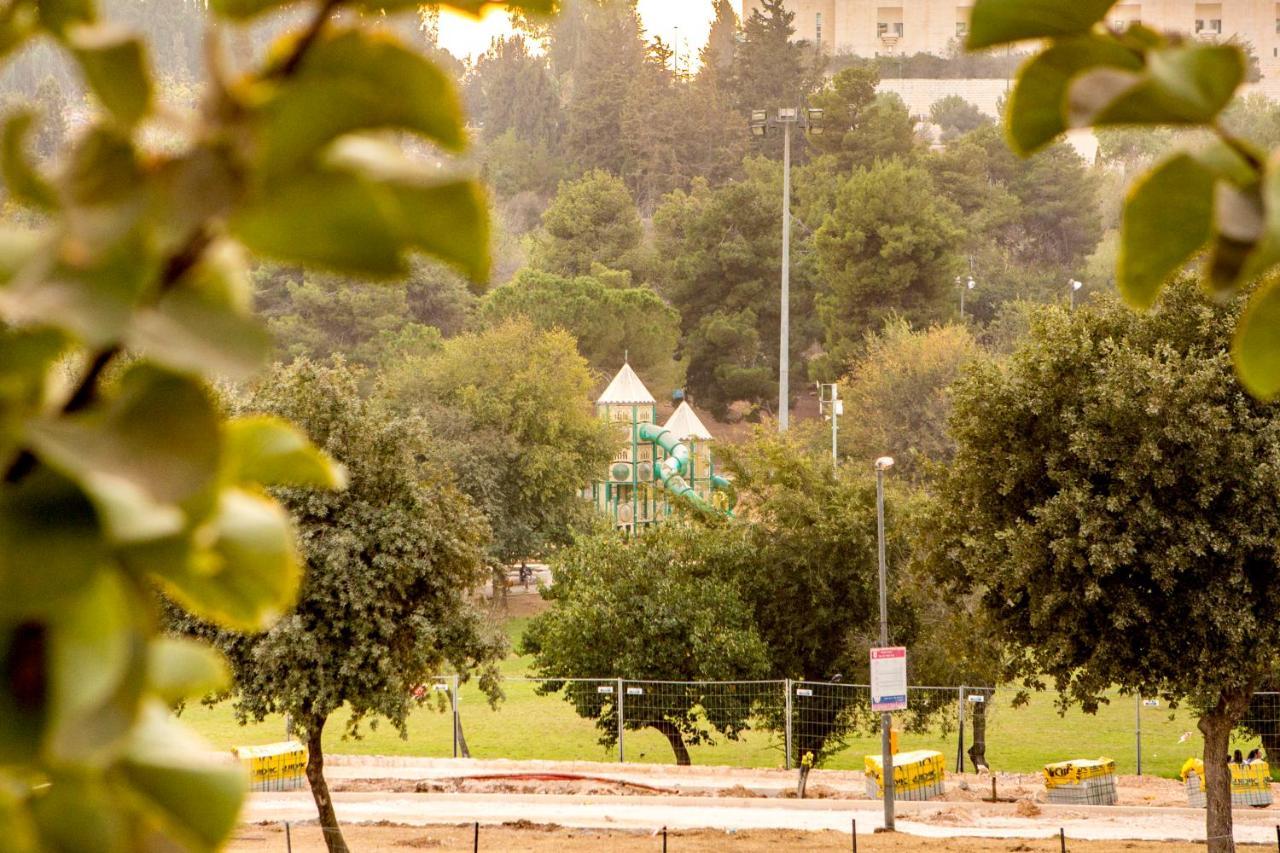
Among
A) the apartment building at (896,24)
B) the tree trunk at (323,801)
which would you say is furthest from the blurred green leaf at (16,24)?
the apartment building at (896,24)

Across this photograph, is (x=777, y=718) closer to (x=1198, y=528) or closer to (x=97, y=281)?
(x=1198, y=528)

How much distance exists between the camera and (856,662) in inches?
1137

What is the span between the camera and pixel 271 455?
62cm

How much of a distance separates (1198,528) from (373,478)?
33.7ft

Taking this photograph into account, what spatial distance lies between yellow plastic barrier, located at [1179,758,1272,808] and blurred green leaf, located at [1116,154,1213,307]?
2593cm

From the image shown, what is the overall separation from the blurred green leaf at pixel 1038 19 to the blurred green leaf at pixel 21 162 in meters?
0.41

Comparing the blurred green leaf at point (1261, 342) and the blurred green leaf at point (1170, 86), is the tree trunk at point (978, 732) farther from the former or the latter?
the blurred green leaf at point (1170, 86)

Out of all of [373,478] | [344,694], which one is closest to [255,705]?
[344,694]

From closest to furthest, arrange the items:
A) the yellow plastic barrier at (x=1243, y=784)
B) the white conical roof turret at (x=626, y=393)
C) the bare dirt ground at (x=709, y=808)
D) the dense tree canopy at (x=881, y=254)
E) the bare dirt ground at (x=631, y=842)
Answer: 1. the bare dirt ground at (x=631, y=842)
2. the bare dirt ground at (x=709, y=808)
3. the yellow plastic barrier at (x=1243, y=784)
4. the white conical roof turret at (x=626, y=393)
5. the dense tree canopy at (x=881, y=254)

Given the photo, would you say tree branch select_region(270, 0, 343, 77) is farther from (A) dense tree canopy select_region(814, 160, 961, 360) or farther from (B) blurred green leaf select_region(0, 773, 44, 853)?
(A) dense tree canopy select_region(814, 160, 961, 360)

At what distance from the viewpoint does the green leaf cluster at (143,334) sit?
0.44 m

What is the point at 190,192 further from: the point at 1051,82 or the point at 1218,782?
the point at 1218,782

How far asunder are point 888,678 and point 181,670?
75.7ft

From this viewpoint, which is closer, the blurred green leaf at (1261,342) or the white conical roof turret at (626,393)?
the blurred green leaf at (1261,342)
